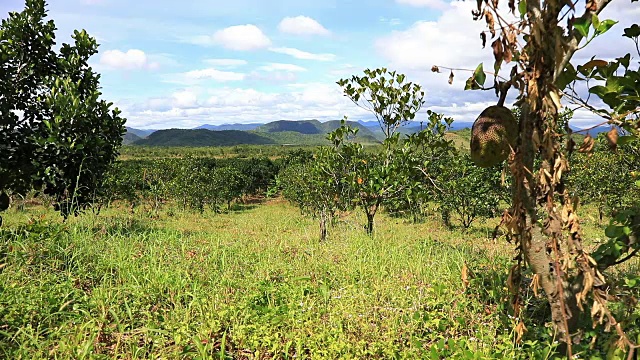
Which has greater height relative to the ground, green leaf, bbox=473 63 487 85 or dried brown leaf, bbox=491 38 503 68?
dried brown leaf, bbox=491 38 503 68

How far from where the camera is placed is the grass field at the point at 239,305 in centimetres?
322

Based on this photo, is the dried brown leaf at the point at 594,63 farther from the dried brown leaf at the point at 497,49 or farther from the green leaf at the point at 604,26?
the dried brown leaf at the point at 497,49

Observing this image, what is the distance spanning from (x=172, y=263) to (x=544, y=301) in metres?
4.34

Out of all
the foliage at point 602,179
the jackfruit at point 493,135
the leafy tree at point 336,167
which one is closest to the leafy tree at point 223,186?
the leafy tree at point 336,167

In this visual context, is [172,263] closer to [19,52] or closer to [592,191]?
[19,52]

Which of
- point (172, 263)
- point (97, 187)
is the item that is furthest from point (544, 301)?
point (97, 187)

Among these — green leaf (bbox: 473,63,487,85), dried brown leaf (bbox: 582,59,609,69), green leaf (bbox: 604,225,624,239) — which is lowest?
green leaf (bbox: 604,225,624,239)

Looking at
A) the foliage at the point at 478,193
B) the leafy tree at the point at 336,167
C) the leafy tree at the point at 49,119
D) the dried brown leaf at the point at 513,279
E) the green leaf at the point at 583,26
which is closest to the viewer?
the green leaf at the point at 583,26

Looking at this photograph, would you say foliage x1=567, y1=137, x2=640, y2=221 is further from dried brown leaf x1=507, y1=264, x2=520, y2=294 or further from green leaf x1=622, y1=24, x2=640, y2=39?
dried brown leaf x1=507, y1=264, x2=520, y2=294

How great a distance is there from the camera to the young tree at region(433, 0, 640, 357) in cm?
219

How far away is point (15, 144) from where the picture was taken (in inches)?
259

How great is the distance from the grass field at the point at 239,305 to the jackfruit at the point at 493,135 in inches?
58.5

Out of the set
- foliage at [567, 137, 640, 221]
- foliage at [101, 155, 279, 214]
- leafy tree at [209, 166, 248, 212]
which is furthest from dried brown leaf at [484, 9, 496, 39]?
leafy tree at [209, 166, 248, 212]

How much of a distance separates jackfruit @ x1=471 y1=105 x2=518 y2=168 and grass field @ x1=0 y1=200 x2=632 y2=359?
4.88ft
